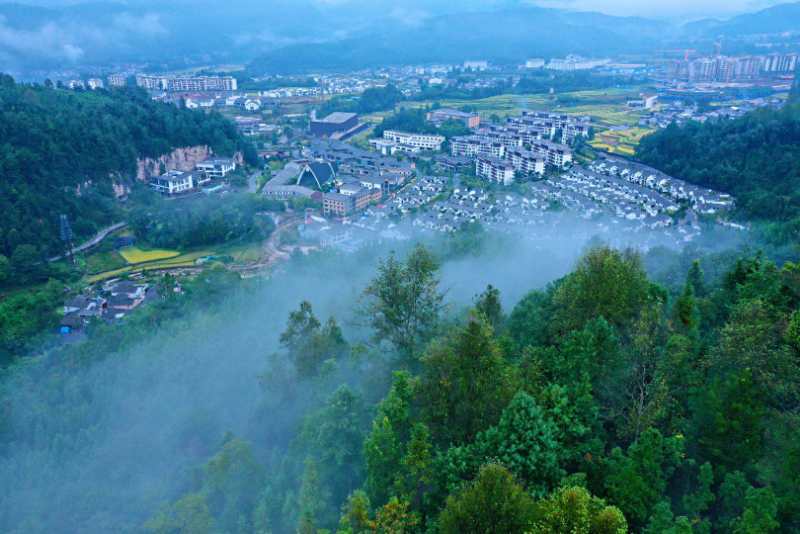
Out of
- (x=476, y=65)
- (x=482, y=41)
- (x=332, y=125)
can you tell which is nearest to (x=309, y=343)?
(x=332, y=125)

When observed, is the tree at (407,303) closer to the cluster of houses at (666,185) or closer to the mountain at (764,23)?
the cluster of houses at (666,185)

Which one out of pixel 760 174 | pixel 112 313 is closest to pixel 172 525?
pixel 112 313

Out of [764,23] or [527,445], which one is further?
[764,23]

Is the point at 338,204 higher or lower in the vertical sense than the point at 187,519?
lower

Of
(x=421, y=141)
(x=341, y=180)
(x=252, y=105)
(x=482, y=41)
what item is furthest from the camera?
(x=482, y=41)

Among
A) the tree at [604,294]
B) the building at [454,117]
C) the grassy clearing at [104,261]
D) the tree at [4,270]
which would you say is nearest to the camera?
the tree at [604,294]

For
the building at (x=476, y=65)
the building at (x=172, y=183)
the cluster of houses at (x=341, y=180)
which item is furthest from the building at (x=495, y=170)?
the building at (x=476, y=65)

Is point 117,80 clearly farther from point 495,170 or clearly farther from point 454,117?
point 495,170
